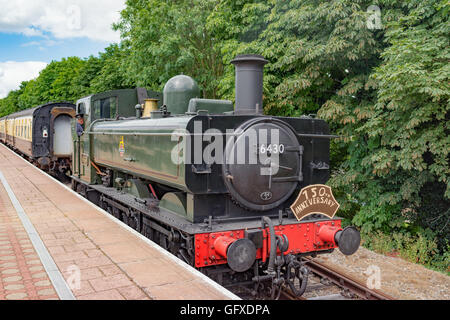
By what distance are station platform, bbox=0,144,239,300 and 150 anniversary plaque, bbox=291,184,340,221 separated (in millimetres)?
1632

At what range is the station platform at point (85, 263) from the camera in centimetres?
363

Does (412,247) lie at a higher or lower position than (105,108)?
lower

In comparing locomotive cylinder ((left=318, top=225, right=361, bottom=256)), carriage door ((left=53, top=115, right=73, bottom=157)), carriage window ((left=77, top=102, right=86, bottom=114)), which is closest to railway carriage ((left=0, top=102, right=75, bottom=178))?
carriage door ((left=53, top=115, right=73, bottom=157))

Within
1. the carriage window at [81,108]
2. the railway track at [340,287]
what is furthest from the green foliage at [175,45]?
the railway track at [340,287]

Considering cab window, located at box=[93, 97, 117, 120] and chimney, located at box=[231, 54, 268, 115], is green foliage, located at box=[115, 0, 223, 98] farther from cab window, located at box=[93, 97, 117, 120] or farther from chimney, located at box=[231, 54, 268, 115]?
chimney, located at box=[231, 54, 268, 115]

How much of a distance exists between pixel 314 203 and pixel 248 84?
185 centimetres

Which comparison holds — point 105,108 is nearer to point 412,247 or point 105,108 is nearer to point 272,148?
point 272,148

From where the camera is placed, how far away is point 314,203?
507 centimetres

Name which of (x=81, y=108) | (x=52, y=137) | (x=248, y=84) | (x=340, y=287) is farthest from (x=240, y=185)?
(x=52, y=137)

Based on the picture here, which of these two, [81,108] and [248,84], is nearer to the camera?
[248,84]

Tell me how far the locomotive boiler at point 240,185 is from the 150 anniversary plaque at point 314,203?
0.43 ft

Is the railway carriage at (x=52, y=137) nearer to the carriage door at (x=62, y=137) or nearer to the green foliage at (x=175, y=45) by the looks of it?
the carriage door at (x=62, y=137)

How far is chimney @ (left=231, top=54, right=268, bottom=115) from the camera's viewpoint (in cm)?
524

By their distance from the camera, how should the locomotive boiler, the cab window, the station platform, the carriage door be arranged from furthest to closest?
the carriage door → the cab window → the locomotive boiler → the station platform
